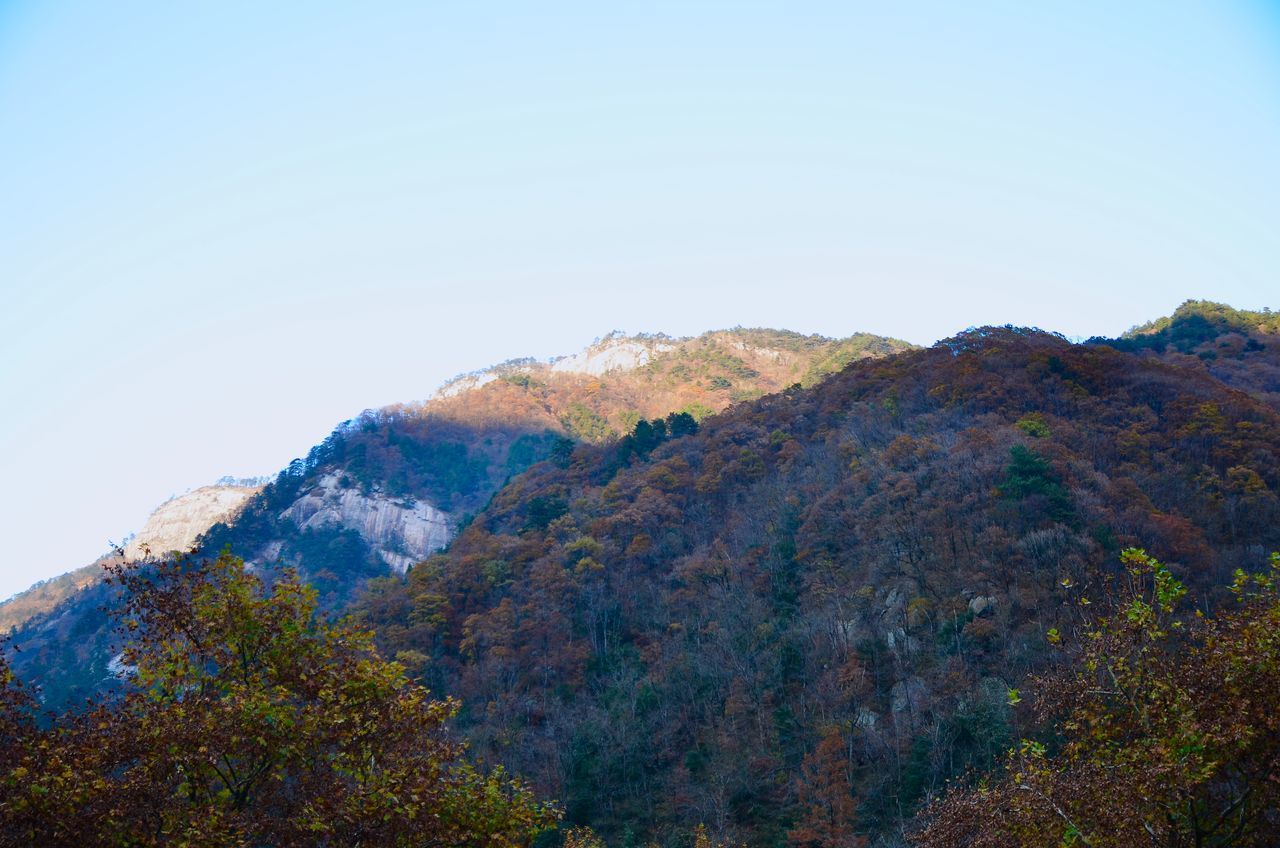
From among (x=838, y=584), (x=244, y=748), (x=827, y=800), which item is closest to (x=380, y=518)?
(x=838, y=584)

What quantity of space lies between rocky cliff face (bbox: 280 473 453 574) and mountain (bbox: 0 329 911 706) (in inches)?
6.2

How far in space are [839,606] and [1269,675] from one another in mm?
30138

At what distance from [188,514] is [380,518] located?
151 ft

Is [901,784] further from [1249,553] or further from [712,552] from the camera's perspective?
[712,552]

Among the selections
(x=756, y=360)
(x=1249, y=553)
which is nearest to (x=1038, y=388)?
(x=1249, y=553)

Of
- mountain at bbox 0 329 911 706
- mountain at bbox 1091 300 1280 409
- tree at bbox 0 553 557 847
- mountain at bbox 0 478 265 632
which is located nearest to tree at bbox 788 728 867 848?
tree at bbox 0 553 557 847

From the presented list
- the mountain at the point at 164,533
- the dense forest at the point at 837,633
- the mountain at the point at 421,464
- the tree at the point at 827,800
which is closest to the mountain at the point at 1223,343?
the dense forest at the point at 837,633

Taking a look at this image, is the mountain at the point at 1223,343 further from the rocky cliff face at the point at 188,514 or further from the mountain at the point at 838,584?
the rocky cliff face at the point at 188,514

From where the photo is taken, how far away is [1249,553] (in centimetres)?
3328

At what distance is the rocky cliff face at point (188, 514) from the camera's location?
11638 centimetres

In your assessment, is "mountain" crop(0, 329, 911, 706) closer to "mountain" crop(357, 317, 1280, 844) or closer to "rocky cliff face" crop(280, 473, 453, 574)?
"rocky cliff face" crop(280, 473, 453, 574)

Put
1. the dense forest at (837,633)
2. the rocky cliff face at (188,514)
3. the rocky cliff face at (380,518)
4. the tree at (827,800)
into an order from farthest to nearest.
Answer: the rocky cliff face at (188,514) < the rocky cliff face at (380,518) < the tree at (827,800) < the dense forest at (837,633)

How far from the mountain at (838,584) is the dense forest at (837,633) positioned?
0.16 m

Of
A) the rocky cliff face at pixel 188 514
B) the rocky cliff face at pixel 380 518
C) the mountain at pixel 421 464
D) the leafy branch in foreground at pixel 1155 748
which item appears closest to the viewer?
the leafy branch in foreground at pixel 1155 748
